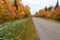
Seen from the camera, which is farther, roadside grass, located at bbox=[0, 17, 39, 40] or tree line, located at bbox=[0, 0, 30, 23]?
tree line, located at bbox=[0, 0, 30, 23]

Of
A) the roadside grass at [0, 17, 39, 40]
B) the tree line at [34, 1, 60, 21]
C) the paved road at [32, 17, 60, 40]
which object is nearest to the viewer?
the roadside grass at [0, 17, 39, 40]

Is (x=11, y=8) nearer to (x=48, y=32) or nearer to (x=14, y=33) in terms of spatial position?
(x=48, y=32)

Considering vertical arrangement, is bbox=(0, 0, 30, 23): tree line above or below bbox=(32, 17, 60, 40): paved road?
above

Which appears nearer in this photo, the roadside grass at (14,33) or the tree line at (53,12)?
the roadside grass at (14,33)

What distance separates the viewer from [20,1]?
934 centimetres

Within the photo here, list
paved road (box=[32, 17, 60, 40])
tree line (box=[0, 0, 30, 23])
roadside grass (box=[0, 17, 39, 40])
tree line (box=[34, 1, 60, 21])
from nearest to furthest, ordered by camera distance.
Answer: roadside grass (box=[0, 17, 39, 40]) < paved road (box=[32, 17, 60, 40]) < tree line (box=[0, 0, 30, 23]) < tree line (box=[34, 1, 60, 21])

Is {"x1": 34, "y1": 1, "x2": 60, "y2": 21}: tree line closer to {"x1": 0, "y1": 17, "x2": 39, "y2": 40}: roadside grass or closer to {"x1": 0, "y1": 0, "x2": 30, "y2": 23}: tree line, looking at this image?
{"x1": 0, "y1": 0, "x2": 30, "y2": 23}: tree line

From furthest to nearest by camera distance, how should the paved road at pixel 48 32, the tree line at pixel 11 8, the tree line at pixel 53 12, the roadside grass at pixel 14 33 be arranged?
1. the tree line at pixel 53 12
2. the tree line at pixel 11 8
3. the paved road at pixel 48 32
4. the roadside grass at pixel 14 33

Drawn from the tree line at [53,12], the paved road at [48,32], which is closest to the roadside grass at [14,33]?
the paved road at [48,32]

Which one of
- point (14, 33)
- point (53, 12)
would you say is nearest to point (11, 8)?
point (53, 12)

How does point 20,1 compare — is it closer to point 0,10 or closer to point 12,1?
point 12,1

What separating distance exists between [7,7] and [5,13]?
813 millimetres

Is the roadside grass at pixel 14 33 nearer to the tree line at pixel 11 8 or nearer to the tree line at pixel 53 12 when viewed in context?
the tree line at pixel 11 8

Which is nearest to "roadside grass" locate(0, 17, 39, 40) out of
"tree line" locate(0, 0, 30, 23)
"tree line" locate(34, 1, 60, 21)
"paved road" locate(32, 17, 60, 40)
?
"paved road" locate(32, 17, 60, 40)
